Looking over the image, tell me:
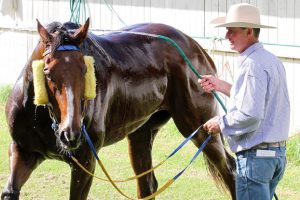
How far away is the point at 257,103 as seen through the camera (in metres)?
4.65

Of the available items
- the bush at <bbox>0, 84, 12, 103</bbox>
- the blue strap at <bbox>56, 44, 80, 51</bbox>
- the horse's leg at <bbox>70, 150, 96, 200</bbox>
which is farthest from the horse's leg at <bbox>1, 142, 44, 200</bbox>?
the bush at <bbox>0, 84, 12, 103</bbox>

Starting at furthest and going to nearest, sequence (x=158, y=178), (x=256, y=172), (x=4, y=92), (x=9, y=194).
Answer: (x=4, y=92), (x=158, y=178), (x=9, y=194), (x=256, y=172)

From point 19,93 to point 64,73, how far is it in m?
Answer: 0.76

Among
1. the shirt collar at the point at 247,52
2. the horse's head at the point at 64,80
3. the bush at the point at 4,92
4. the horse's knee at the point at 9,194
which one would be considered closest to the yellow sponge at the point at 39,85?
the horse's head at the point at 64,80

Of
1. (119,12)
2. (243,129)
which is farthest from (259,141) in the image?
(119,12)

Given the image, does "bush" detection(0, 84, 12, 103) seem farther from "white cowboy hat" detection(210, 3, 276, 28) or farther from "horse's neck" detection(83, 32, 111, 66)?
"white cowboy hat" detection(210, 3, 276, 28)

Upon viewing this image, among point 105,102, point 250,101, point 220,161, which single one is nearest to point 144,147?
point 220,161

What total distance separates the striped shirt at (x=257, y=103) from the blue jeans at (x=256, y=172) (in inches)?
2.9

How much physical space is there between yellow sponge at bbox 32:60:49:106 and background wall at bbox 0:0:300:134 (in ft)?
6.12

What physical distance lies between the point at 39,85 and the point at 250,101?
150 centimetres

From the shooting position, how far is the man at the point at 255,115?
468 centimetres

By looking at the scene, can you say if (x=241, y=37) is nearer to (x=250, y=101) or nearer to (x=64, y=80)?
(x=250, y=101)

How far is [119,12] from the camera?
11.4 metres

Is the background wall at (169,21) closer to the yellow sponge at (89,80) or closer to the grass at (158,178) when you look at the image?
the grass at (158,178)
